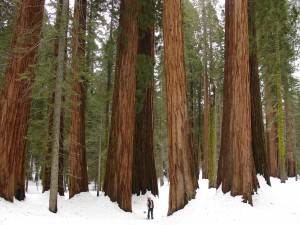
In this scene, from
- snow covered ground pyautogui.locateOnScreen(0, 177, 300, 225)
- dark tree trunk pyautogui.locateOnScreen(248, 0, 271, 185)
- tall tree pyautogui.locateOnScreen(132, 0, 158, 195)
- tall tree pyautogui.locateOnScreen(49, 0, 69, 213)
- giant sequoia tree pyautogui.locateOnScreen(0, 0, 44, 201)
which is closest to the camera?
snow covered ground pyautogui.locateOnScreen(0, 177, 300, 225)

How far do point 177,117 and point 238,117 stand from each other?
5.66 feet

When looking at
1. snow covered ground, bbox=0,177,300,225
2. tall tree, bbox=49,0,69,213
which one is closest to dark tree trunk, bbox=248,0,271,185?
snow covered ground, bbox=0,177,300,225

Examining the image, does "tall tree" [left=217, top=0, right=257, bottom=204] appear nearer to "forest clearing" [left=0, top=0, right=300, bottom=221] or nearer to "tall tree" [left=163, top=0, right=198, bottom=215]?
"forest clearing" [left=0, top=0, right=300, bottom=221]

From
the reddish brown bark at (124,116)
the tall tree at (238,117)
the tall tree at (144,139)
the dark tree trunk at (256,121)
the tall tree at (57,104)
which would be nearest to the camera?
the tall tree at (238,117)

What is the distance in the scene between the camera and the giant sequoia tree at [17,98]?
10.1 meters

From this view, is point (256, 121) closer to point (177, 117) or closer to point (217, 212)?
point (177, 117)

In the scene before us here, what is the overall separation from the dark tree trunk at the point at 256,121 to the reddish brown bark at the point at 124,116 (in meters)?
4.42

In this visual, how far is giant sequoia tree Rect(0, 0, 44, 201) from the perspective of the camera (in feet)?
33.3

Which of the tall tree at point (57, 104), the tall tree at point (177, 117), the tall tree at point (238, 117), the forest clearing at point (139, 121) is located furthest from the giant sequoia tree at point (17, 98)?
the tall tree at point (238, 117)

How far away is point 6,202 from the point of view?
9.88m

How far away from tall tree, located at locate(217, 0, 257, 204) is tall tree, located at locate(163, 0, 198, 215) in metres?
1.16

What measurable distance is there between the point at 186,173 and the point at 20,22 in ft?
24.5

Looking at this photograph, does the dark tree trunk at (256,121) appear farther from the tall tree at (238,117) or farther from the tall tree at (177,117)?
the tall tree at (177,117)

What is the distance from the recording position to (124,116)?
12469 millimetres
